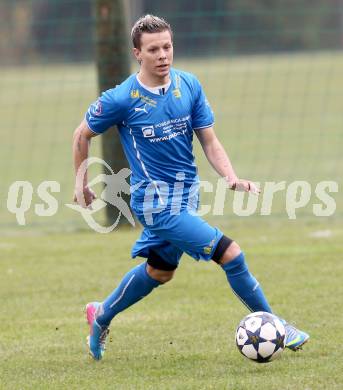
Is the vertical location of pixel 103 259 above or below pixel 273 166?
above

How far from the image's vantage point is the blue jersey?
6.36 metres

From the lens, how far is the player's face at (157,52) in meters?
6.27

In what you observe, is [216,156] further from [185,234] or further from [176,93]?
[185,234]

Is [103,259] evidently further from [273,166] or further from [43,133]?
[43,133]

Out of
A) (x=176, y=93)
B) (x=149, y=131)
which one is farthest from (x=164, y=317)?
(x=176, y=93)

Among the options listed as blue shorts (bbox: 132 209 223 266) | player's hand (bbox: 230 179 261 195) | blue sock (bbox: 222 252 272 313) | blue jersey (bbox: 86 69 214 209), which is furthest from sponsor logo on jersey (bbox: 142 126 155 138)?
blue sock (bbox: 222 252 272 313)

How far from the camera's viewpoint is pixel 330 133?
22016mm

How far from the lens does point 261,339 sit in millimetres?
5945

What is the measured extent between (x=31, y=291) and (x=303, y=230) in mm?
3801

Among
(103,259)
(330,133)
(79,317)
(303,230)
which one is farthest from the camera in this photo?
(330,133)

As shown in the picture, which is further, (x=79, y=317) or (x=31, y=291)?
(x=31, y=291)

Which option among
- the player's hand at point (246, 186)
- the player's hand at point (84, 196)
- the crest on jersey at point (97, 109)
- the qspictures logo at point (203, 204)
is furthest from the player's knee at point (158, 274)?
the qspictures logo at point (203, 204)

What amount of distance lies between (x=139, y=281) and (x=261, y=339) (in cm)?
96

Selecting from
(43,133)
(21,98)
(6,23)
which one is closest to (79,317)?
(43,133)
